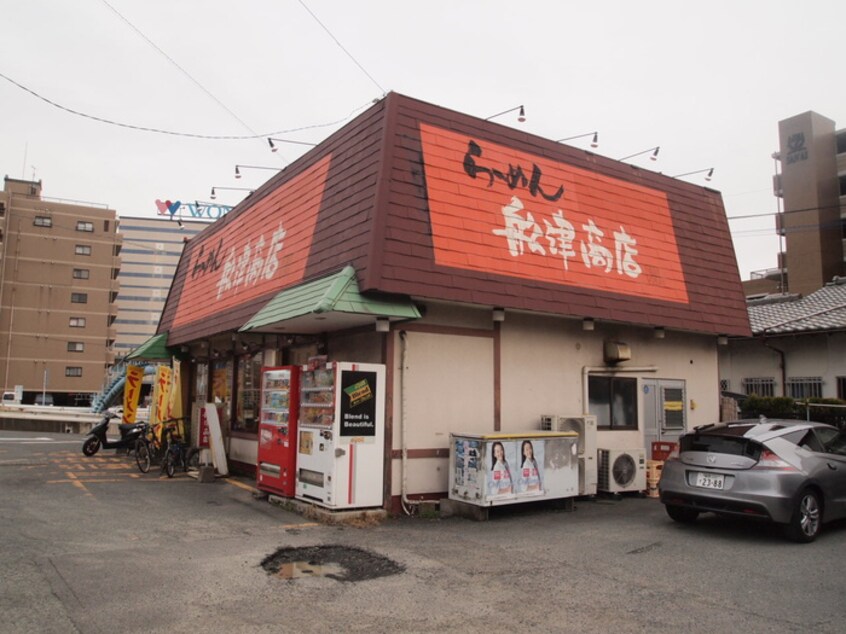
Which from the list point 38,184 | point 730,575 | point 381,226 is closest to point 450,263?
point 381,226

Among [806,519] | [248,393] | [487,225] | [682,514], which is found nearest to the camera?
[806,519]

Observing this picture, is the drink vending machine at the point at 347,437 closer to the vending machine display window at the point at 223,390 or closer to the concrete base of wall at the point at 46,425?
the vending machine display window at the point at 223,390

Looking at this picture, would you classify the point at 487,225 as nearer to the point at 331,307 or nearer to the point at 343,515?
the point at 331,307

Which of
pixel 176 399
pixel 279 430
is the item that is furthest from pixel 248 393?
pixel 279 430

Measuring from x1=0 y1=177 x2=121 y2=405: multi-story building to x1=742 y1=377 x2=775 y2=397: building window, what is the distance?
2293 inches

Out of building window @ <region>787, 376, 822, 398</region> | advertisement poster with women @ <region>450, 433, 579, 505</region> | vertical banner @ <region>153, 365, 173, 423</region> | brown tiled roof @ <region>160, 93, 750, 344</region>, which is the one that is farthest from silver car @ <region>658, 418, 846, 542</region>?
vertical banner @ <region>153, 365, 173, 423</region>

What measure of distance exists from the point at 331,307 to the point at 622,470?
6291 mm

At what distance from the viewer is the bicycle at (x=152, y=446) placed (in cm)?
1471

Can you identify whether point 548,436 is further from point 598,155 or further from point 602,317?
point 598,155

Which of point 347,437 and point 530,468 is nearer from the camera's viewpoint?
point 347,437

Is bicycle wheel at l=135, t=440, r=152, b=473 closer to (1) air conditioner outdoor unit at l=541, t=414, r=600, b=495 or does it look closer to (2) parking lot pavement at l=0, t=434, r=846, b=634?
(2) parking lot pavement at l=0, t=434, r=846, b=634

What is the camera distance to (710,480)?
329 inches

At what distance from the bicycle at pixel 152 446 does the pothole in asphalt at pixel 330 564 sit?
8.29 meters

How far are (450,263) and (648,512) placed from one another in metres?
A: 4.98
